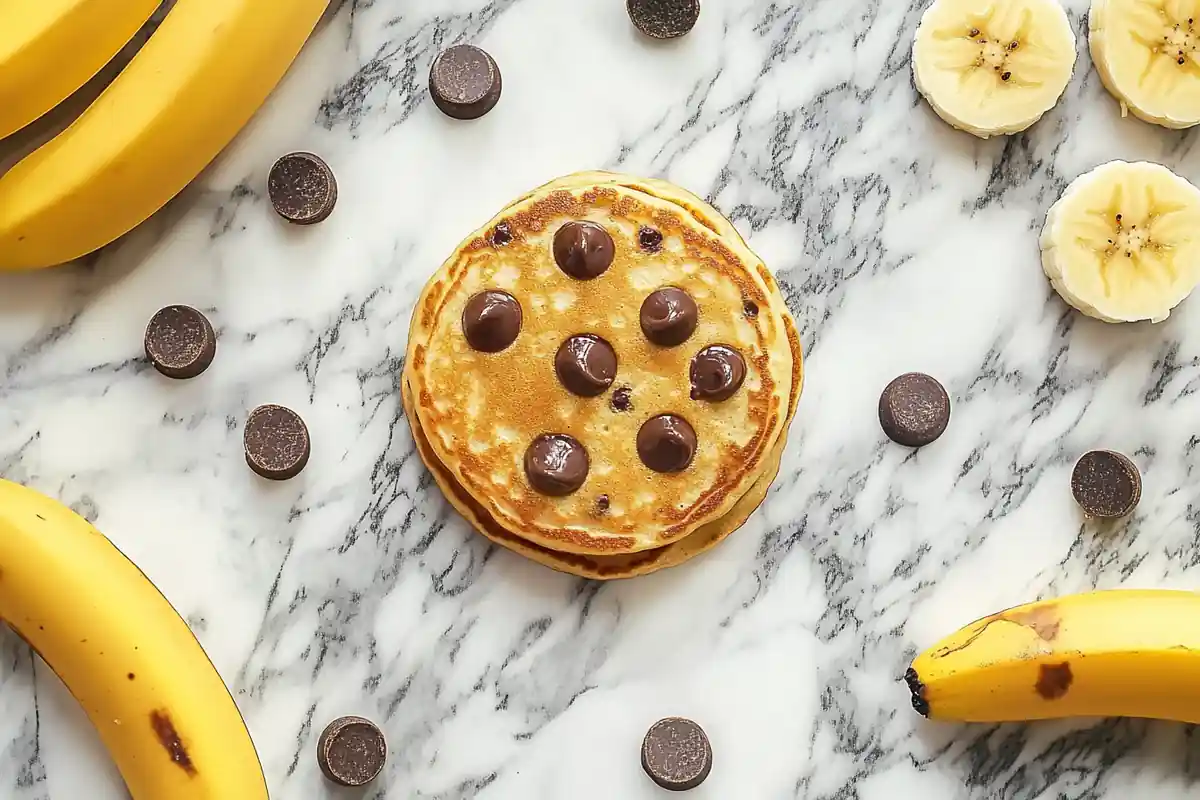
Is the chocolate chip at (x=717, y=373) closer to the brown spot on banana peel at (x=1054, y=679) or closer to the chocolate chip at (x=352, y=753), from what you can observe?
the brown spot on banana peel at (x=1054, y=679)

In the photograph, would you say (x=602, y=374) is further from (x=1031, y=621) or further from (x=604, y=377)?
(x=1031, y=621)

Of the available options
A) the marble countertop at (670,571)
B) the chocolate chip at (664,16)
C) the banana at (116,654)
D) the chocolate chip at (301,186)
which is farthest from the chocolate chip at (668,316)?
the banana at (116,654)

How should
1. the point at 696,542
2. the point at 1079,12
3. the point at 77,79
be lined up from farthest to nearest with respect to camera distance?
1. the point at 1079,12
2. the point at 696,542
3. the point at 77,79

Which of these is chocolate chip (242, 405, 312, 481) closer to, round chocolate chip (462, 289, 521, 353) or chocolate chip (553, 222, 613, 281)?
round chocolate chip (462, 289, 521, 353)

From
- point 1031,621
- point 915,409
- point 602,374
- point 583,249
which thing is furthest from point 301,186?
point 1031,621

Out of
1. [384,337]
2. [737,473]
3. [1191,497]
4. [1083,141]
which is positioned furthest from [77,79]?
[1191,497]

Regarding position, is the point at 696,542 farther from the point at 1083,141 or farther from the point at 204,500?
the point at 1083,141
